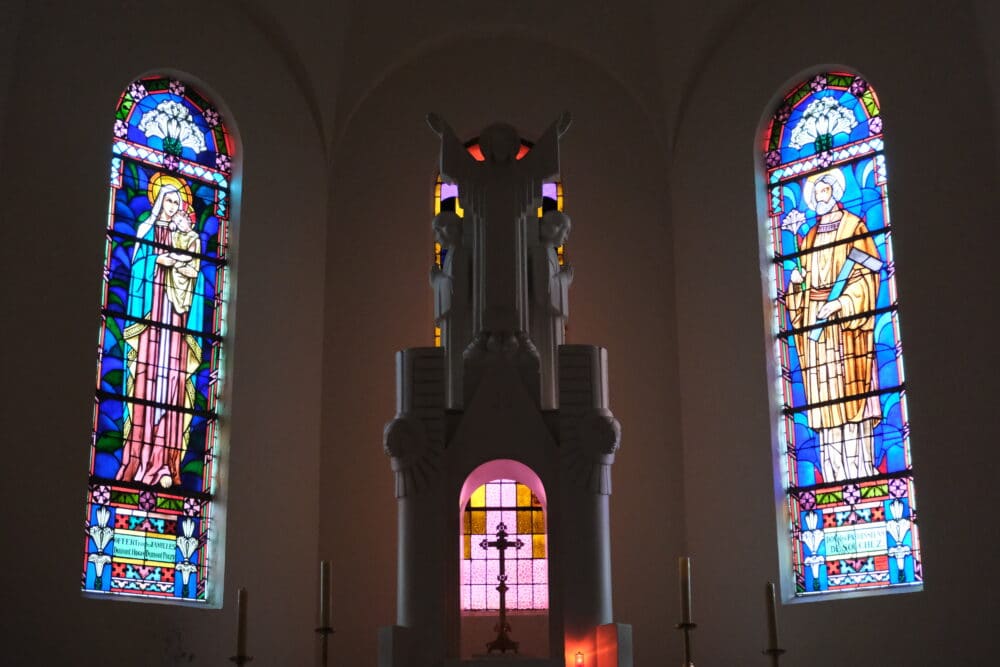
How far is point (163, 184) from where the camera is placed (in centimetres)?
1228

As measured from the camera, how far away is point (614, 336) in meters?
12.7

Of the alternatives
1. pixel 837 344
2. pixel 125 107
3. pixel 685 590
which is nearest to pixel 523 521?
pixel 837 344

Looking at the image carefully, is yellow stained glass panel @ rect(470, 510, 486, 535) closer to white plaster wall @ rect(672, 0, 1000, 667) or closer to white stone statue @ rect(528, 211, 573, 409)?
white stone statue @ rect(528, 211, 573, 409)

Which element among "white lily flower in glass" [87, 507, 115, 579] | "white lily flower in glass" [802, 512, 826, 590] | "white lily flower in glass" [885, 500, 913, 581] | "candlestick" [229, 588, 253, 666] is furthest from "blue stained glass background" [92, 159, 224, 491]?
"white lily flower in glass" [885, 500, 913, 581]

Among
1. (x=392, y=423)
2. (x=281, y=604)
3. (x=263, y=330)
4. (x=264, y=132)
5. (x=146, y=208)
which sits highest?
(x=264, y=132)

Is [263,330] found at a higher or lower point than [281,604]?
higher

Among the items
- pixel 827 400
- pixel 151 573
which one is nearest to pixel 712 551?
pixel 827 400

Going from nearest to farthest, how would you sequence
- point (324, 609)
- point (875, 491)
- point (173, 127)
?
point (324, 609)
point (875, 491)
point (173, 127)

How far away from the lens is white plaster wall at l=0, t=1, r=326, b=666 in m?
10.4

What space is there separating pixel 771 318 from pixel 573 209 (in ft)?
6.59

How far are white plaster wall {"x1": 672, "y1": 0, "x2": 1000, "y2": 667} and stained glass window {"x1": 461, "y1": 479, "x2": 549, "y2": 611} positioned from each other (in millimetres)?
1289

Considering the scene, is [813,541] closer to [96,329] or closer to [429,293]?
[429,293]

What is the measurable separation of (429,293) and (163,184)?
7.60ft

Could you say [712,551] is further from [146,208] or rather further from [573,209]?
[146,208]
